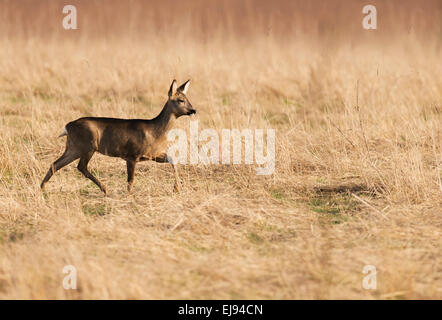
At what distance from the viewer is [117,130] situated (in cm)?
710

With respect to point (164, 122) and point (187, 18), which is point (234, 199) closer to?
point (164, 122)

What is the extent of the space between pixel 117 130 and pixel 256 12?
62.4 ft

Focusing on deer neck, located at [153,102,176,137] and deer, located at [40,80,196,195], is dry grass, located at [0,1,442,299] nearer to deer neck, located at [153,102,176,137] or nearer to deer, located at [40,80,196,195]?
deer, located at [40,80,196,195]

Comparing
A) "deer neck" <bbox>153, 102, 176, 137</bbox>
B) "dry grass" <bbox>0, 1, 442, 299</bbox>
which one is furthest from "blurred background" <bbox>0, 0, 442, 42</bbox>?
"deer neck" <bbox>153, 102, 176, 137</bbox>

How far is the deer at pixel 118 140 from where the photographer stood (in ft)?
23.1

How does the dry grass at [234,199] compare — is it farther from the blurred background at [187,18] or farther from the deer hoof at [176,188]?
the blurred background at [187,18]

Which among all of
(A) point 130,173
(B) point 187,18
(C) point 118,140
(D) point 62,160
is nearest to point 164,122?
(C) point 118,140

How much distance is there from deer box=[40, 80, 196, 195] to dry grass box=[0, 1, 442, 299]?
0.33 metres

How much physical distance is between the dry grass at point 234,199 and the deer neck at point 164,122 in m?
0.65

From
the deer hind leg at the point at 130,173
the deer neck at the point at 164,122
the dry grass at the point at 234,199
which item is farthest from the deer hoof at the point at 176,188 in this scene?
the deer neck at the point at 164,122

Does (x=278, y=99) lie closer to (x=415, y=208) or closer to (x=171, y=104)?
(x=171, y=104)

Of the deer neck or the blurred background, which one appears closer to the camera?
the deer neck

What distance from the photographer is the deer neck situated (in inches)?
290
